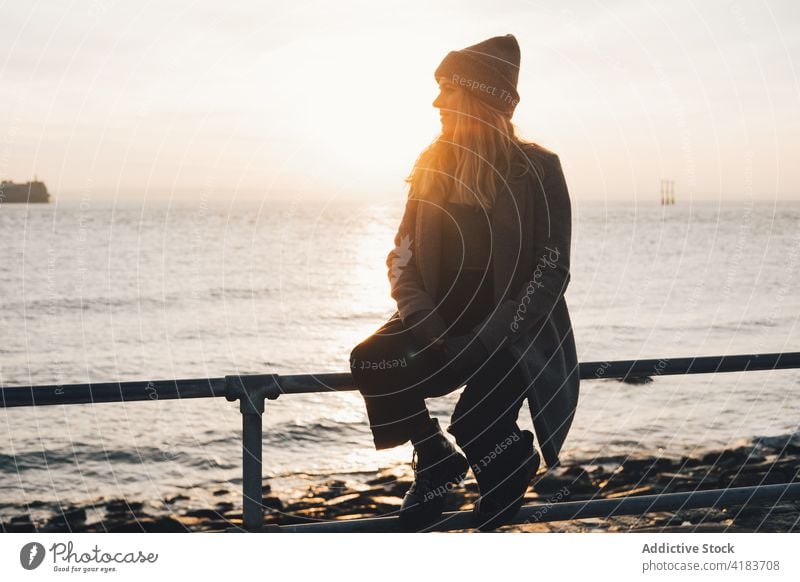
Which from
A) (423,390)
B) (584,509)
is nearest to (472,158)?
(423,390)

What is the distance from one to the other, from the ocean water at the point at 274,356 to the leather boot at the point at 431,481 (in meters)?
1.70

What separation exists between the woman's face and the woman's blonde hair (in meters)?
0.02

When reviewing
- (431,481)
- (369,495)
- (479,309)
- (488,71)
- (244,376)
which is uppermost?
(488,71)

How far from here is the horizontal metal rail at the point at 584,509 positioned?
313 cm

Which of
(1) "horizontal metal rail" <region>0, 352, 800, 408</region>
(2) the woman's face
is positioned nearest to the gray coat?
(1) "horizontal metal rail" <region>0, 352, 800, 408</region>

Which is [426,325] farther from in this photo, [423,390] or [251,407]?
[251,407]

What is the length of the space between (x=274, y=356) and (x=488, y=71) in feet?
55.9

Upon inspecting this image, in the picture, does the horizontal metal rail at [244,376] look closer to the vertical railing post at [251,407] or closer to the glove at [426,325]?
the vertical railing post at [251,407]

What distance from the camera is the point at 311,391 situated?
290 centimetres

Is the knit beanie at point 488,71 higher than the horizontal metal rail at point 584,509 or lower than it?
higher

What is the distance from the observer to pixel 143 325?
24.6m

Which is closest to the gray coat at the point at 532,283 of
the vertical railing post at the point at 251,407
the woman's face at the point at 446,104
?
the woman's face at the point at 446,104

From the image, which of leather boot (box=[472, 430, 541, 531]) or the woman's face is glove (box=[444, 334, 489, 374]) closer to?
leather boot (box=[472, 430, 541, 531])
